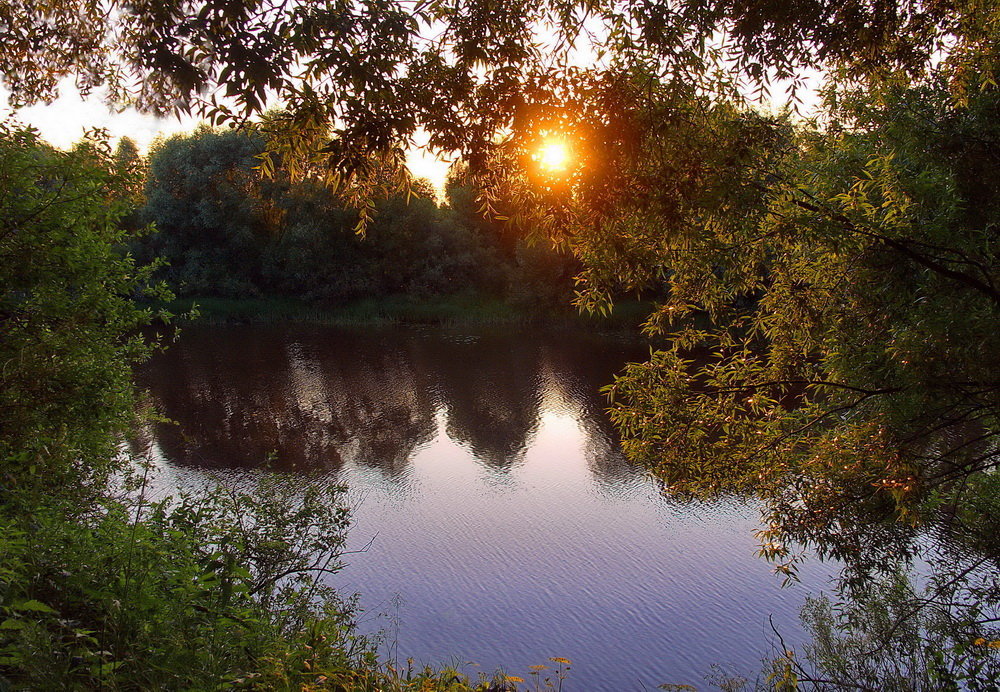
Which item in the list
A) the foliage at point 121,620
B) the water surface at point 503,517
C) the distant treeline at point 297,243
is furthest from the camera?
the distant treeline at point 297,243

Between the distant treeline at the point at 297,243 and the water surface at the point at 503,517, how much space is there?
11.4 metres

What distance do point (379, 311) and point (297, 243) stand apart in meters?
4.98

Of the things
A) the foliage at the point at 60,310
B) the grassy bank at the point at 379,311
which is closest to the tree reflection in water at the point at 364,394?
the grassy bank at the point at 379,311

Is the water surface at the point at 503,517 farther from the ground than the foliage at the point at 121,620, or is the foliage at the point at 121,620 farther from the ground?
the foliage at the point at 121,620

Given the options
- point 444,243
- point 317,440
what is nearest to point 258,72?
point 317,440

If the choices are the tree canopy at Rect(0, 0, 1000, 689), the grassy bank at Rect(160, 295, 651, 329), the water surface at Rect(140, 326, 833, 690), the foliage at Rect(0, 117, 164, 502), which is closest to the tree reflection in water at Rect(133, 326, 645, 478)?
the water surface at Rect(140, 326, 833, 690)

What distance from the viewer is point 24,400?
5598 millimetres

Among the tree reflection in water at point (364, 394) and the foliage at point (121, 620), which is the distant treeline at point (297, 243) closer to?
the tree reflection in water at point (364, 394)

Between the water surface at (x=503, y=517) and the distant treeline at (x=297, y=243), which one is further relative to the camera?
the distant treeline at (x=297, y=243)

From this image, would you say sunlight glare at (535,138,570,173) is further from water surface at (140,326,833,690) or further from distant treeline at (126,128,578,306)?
distant treeline at (126,128,578,306)

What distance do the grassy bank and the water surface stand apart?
972 cm

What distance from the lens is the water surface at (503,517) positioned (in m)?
8.94

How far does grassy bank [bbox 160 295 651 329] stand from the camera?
3441 centimetres

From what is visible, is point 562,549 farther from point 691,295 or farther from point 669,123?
point 669,123
